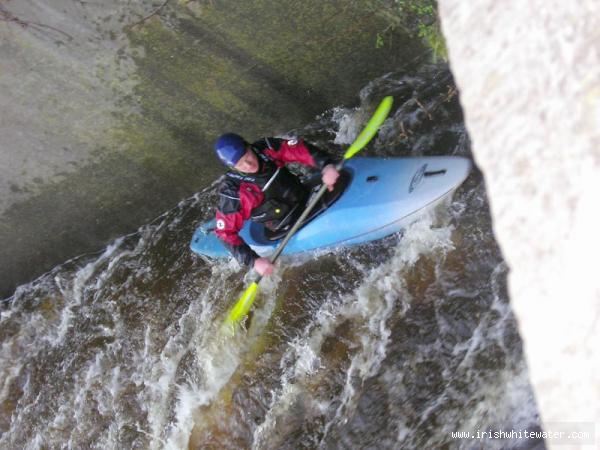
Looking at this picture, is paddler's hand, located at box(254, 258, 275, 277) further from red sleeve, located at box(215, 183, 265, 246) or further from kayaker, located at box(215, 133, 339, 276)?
red sleeve, located at box(215, 183, 265, 246)

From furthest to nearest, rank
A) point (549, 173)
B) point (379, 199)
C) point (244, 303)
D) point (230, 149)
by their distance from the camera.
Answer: point (244, 303)
point (379, 199)
point (230, 149)
point (549, 173)

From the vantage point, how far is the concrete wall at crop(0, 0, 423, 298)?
11.8ft

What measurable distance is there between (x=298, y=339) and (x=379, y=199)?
3.50 ft

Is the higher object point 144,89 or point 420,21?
point 144,89

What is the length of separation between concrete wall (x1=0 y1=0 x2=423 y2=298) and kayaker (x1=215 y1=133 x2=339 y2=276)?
0.79 m

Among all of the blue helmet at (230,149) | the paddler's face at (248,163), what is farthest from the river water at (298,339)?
the blue helmet at (230,149)

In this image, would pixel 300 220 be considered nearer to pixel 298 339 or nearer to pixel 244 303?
pixel 244 303

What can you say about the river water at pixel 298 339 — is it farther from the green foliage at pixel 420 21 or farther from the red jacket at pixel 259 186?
the red jacket at pixel 259 186

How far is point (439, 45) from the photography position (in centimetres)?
376

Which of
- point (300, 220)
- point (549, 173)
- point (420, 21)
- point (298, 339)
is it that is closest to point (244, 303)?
point (298, 339)

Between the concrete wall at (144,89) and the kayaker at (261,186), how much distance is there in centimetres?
79

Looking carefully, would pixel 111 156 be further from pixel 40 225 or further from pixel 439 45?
pixel 439 45

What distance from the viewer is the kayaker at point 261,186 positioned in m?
3.40

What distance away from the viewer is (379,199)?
142 inches
